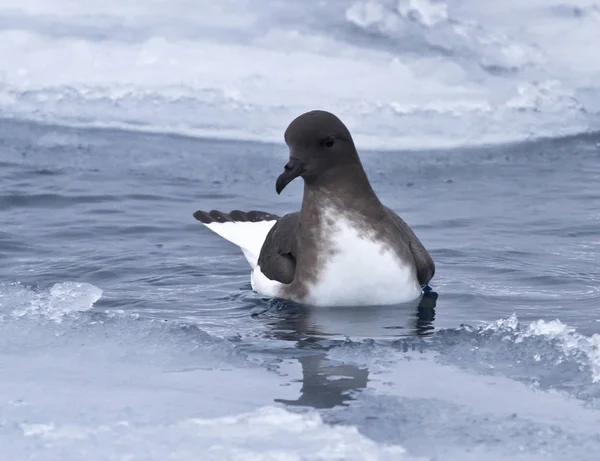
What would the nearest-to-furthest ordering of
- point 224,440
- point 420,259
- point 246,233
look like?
point 224,440 → point 420,259 → point 246,233

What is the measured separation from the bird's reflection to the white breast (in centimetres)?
7

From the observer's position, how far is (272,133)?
11203 millimetres

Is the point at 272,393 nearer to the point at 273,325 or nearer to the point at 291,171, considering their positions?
the point at 273,325

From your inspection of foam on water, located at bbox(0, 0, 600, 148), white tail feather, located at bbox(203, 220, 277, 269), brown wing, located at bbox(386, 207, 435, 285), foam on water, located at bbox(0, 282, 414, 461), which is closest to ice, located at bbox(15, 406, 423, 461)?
foam on water, located at bbox(0, 282, 414, 461)

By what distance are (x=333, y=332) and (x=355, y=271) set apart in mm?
517

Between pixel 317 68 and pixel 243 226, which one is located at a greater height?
pixel 317 68

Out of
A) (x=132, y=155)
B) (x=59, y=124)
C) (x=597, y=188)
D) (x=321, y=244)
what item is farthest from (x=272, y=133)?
(x=321, y=244)

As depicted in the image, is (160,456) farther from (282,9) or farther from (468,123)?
(282,9)

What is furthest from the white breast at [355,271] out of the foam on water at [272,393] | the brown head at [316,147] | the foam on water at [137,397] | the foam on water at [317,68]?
the foam on water at [317,68]

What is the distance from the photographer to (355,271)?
20.8ft

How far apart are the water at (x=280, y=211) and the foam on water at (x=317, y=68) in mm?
25

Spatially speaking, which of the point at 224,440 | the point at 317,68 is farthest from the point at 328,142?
the point at 317,68

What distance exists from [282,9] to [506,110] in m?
2.78

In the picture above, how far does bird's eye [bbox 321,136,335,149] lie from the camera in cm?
642
